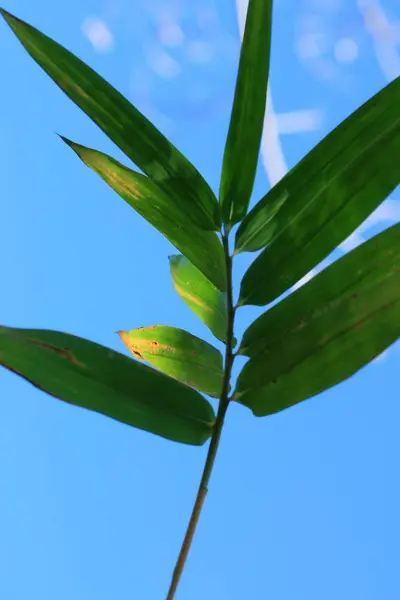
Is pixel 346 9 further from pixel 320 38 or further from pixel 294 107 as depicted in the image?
pixel 294 107

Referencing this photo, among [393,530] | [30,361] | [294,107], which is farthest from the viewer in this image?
[294,107]

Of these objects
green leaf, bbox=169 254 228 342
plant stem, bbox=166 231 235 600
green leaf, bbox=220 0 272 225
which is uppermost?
green leaf, bbox=220 0 272 225

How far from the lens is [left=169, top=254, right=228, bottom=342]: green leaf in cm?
49

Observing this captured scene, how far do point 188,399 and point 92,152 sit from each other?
0.18 m

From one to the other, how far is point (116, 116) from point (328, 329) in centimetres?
18

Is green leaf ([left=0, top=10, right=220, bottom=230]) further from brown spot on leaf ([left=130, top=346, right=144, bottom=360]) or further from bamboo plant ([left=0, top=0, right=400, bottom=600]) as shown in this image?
brown spot on leaf ([left=130, top=346, right=144, bottom=360])

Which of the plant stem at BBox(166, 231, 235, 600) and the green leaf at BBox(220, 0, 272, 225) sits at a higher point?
the green leaf at BBox(220, 0, 272, 225)

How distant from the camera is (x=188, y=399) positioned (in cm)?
41

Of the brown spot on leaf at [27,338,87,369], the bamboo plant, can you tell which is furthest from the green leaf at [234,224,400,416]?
the brown spot on leaf at [27,338,87,369]

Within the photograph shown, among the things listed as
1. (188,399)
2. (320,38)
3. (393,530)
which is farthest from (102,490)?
(320,38)

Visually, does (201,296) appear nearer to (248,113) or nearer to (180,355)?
(180,355)

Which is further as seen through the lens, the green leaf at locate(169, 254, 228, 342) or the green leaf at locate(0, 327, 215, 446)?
the green leaf at locate(169, 254, 228, 342)

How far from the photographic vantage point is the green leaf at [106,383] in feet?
1.15

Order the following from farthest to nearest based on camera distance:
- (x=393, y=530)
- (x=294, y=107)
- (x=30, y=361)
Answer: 1. (x=294, y=107)
2. (x=393, y=530)
3. (x=30, y=361)
